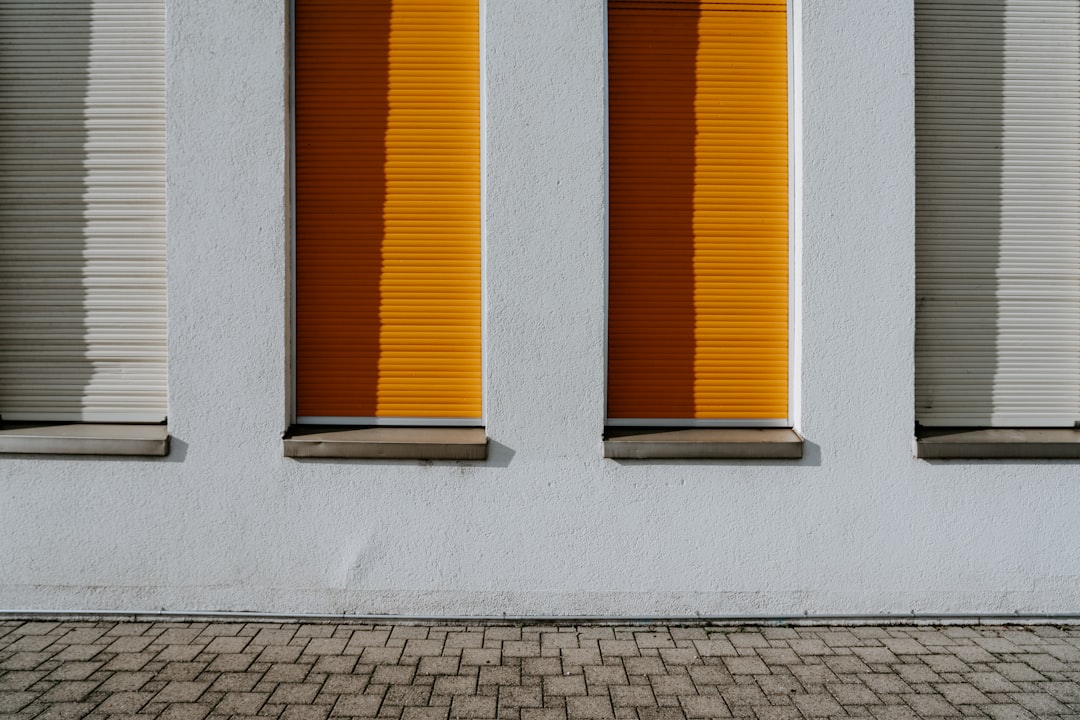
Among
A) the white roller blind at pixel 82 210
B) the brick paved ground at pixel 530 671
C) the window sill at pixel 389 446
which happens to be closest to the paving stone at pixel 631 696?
the brick paved ground at pixel 530 671

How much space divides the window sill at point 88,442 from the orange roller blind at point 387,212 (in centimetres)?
97

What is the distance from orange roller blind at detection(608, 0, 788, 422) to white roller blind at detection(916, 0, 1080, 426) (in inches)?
40.7

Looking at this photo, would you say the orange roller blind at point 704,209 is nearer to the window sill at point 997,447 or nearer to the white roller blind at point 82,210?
the window sill at point 997,447

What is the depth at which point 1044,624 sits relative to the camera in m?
5.17

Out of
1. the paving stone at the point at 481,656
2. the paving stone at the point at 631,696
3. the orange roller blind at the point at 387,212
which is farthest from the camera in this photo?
the orange roller blind at the point at 387,212

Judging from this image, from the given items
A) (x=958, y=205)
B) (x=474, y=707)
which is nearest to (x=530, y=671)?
(x=474, y=707)

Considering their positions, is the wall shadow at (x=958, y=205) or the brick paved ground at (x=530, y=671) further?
the wall shadow at (x=958, y=205)

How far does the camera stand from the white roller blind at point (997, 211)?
544cm

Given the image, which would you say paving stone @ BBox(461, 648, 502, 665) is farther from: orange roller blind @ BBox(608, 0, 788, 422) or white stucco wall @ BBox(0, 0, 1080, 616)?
orange roller blind @ BBox(608, 0, 788, 422)

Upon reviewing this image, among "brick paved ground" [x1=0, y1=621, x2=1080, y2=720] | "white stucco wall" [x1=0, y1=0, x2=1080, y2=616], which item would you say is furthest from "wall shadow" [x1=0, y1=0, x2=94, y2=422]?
"brick paved ground" [x1=0, y1=621, x2=1080, y2=720]

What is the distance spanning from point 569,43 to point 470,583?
355cm

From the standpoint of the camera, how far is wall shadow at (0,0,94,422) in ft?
17.9

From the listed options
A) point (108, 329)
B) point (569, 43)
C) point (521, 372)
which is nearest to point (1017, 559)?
point (521, 372)

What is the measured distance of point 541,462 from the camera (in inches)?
202
